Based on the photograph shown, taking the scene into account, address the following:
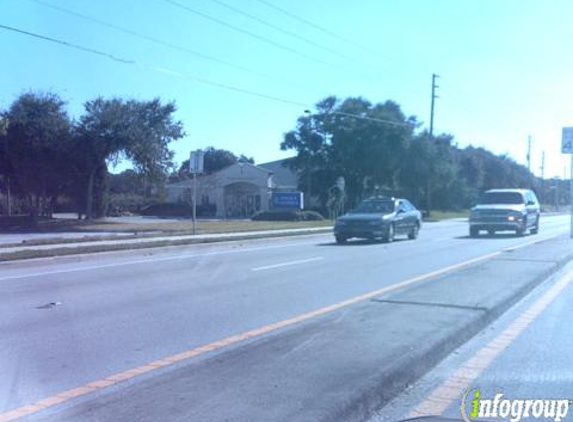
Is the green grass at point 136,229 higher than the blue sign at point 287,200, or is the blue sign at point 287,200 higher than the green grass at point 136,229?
the blue sign at point 287,200

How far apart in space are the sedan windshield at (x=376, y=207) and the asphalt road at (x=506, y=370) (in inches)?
654

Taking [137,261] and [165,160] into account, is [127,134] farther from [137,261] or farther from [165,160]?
[137,261]

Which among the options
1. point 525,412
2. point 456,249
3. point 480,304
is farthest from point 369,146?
point 525,412

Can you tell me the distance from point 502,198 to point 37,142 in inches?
943

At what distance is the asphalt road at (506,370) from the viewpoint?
6012 millimetres

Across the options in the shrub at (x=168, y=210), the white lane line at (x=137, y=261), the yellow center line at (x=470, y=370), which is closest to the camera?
the yellow center line at (x=470, y=370)

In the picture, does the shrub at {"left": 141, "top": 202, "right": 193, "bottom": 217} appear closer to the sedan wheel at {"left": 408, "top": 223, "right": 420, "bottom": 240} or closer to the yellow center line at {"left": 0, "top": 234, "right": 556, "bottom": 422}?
the sedan wheel at {"left": 408, "top": 223, "right": 420, "bottom": 240}

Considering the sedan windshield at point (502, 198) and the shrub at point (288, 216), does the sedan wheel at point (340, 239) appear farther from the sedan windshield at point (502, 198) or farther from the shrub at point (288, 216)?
the shrub at point (288, 216)

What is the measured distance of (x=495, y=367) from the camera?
726 centimetres

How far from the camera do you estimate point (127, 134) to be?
133 ft

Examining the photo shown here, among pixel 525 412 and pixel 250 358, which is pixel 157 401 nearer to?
pixel 250 358

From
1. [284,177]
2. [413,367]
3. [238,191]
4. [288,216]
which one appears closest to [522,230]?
[288,216]

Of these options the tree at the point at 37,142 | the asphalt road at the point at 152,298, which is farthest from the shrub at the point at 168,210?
the asphalt road at the point at 152,298

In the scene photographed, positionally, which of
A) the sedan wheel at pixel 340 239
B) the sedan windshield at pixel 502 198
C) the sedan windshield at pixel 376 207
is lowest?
the sedan wheel at pixel 340 239
